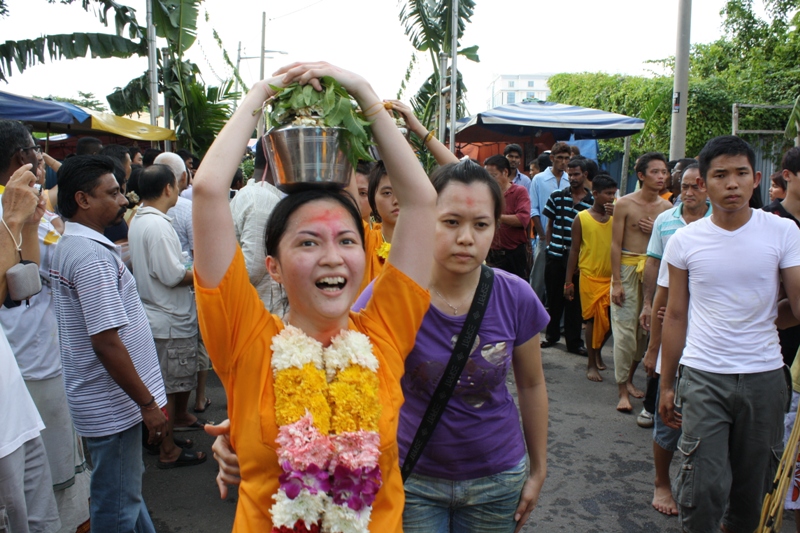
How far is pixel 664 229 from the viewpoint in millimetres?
5199

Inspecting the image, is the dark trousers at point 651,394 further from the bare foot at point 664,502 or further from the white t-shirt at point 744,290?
the white t-shirt at point 744,290

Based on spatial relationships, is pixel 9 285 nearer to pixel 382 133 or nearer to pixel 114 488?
pixel 114 488

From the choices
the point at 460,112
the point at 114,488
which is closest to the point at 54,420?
the point at 114,488

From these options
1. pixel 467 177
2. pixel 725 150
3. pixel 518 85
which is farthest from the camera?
pixel 518 85

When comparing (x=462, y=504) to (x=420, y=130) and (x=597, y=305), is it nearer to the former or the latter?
(x=420, y=130)

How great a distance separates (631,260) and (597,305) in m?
0.89

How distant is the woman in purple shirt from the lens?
2.52 m

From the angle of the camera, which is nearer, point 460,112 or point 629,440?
point 629,440

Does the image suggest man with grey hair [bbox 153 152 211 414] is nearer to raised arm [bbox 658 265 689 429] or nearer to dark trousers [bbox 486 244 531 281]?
raised arm [bbox 658 265 689 429]

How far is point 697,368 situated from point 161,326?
392cm

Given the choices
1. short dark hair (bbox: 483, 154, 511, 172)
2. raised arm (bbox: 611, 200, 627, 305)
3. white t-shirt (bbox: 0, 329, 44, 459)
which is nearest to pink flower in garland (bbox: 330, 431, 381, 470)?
white t-shirt (bbox: 0, 329, 44, 459)

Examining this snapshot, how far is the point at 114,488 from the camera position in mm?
3266

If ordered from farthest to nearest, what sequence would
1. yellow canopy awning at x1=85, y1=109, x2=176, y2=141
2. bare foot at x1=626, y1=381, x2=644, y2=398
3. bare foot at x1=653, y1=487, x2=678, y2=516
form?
yellow canopy awning at x1=85, y1=109, x2=176, y2=141 < bare foot at x1=626, y1=381, x2=644, y2=398 < bare foot at x1=653, y1=487, x2=678, y2=516

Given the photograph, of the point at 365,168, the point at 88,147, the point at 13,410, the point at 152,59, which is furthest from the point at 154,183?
the point at 152,59
